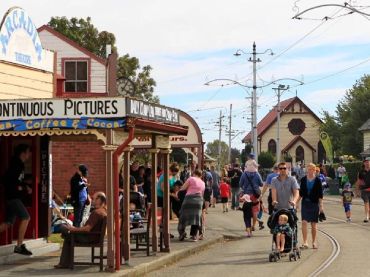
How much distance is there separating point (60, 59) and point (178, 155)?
4180 cm

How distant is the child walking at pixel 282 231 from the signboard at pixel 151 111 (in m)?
2.64

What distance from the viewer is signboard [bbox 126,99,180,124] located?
11758mm

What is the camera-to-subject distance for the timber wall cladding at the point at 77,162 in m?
25.9

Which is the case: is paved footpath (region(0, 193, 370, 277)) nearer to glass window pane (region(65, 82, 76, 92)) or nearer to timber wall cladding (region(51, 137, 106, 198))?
timber wall cladding (region(51, 137, 106, 198))

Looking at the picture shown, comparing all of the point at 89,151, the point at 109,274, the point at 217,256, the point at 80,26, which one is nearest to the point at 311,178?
the point at 217,256

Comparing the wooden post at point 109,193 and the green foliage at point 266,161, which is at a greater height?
the green foliage at point 266,161

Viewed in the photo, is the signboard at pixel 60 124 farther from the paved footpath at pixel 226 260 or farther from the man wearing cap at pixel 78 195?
the man wearing cap at pixel 78 195

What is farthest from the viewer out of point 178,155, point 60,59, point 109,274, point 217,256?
point 178,155

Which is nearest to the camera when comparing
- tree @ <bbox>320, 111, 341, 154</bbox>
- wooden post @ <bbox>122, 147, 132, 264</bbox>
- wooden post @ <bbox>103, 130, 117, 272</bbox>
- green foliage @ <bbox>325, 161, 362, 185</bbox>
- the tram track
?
wooden post @ <bbox>103, 130, 117, 272</bbox>

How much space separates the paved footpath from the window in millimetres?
14759

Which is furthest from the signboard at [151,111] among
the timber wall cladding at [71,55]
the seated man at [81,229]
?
the timber wall cladding at [71,55]

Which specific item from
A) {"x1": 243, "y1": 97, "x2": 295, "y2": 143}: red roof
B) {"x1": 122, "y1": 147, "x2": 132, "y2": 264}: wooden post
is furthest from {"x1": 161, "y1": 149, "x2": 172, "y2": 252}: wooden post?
{"x1": 243, "y1": 97, "x2": 295, "y2": 143}: red roof

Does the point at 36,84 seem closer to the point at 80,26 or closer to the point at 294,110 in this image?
the point at 80,26

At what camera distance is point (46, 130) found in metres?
11.9
